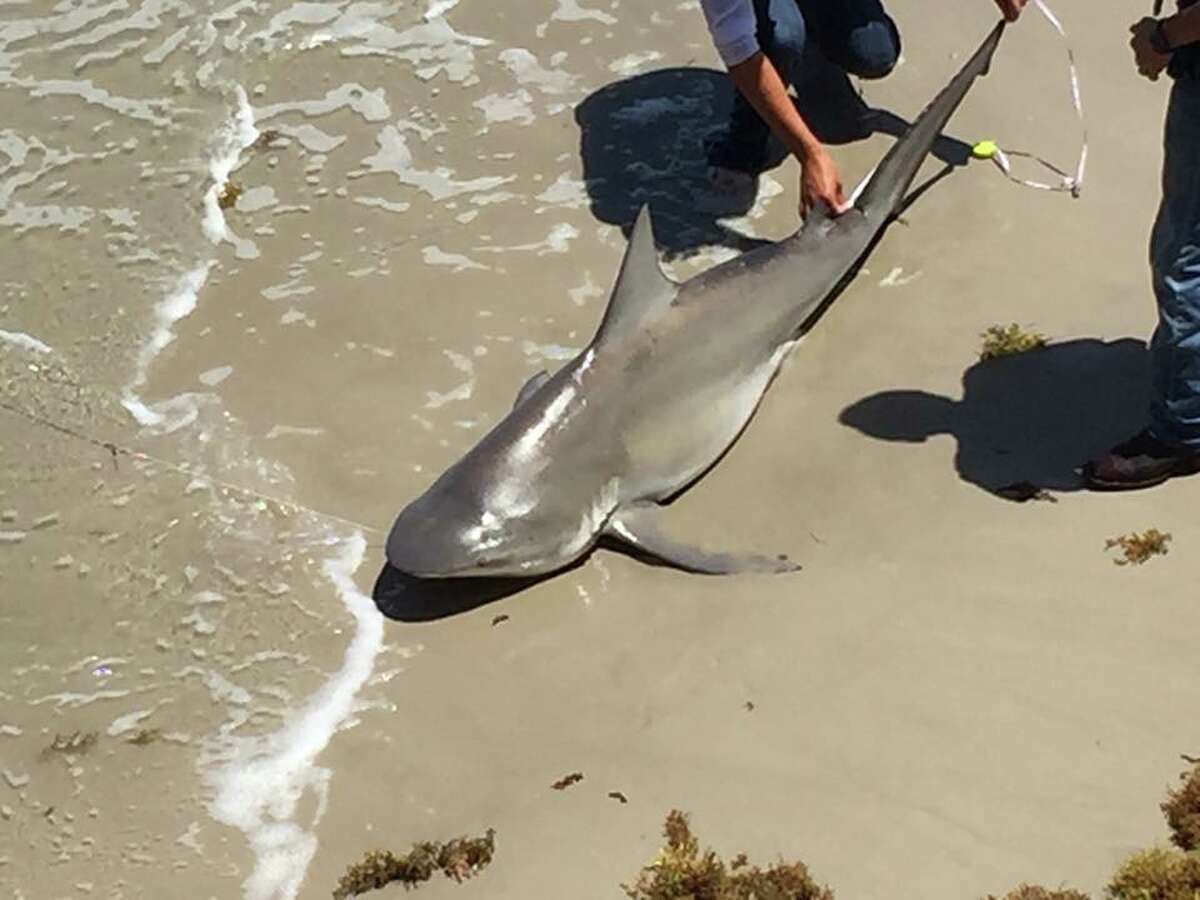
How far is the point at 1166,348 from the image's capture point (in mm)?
4715

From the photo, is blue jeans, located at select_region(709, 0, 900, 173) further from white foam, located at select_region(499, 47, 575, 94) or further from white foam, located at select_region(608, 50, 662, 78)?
white foam, located at select_region(499, 47, 575, 94)

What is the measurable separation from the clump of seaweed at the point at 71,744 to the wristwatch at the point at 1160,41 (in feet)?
11.8

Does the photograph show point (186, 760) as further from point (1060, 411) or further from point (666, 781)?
point (1060, 411)

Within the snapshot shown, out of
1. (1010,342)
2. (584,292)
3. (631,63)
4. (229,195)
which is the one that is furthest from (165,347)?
(1010,342)

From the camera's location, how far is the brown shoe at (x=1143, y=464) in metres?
4.90

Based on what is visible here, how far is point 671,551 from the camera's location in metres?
5.07

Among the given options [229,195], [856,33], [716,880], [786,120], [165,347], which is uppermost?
[786,120]

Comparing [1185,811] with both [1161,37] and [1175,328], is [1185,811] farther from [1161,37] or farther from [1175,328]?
[1161,37]

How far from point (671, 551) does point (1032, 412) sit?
1.34 meters

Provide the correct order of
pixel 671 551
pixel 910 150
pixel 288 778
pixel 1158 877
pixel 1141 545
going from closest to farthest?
pixel 1158 877, pixel 288 778, pixel 1141 545, pixel 671 551, pixel 910 150

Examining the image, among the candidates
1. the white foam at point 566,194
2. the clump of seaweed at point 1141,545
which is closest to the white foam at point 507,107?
the white foam at point 566,194

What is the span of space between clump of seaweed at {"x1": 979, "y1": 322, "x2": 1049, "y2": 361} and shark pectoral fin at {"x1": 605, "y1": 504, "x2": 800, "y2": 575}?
1.24 m

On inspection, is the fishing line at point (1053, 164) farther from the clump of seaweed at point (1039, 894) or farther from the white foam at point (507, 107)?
the clump of seaweed at point (1039, 894)

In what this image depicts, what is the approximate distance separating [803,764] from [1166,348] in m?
1.63
